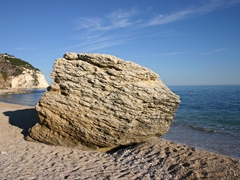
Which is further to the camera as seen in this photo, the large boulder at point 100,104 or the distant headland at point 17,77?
the distant headland at point 17,77

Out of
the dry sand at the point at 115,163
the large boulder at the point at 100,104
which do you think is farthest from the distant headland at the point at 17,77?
the dry sand at the point at 115,163

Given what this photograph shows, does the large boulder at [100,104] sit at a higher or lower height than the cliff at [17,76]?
lower

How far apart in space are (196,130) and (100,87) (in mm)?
9821

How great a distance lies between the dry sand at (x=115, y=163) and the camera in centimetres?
677

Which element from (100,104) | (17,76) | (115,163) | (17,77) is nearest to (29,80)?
(17,77)

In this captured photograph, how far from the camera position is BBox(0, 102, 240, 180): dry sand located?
6.77 metres

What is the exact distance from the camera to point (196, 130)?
15648 millimetres

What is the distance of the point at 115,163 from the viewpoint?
795cm

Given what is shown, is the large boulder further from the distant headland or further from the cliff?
the cliff

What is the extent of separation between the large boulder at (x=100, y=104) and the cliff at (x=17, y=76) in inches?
2926

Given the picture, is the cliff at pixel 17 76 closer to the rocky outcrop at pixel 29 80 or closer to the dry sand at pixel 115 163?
the rocky outcrop at pixel 29 80

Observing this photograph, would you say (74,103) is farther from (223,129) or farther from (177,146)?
(223,129)

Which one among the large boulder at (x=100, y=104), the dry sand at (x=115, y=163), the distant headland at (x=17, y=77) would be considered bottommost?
the dry sand at (x=115, y=163)

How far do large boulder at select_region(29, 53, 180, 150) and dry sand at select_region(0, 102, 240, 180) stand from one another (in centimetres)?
66
